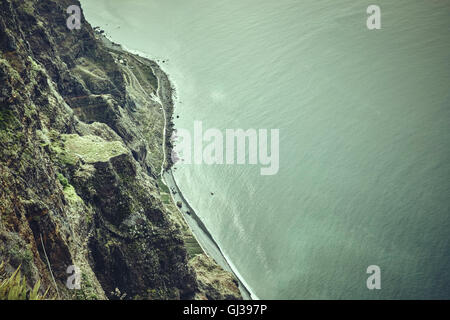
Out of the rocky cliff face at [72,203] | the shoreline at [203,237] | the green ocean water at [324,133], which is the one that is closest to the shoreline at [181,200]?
the shoreline at [203,237]

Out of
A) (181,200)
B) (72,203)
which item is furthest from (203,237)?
(72,203)

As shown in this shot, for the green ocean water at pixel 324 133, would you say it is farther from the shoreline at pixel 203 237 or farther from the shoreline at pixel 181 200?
the shoreline at pixel 181 200

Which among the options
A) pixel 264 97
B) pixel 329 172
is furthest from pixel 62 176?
pixel 264 97

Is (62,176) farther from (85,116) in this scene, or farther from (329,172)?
(329,172)

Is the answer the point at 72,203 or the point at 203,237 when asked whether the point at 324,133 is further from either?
the point at 72,203

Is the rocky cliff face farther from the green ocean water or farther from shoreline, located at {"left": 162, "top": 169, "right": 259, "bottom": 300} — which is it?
the green ocean water


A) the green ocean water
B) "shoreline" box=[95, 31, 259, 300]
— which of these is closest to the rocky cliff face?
"shoreline" box=[95, 31, 259, 300]
